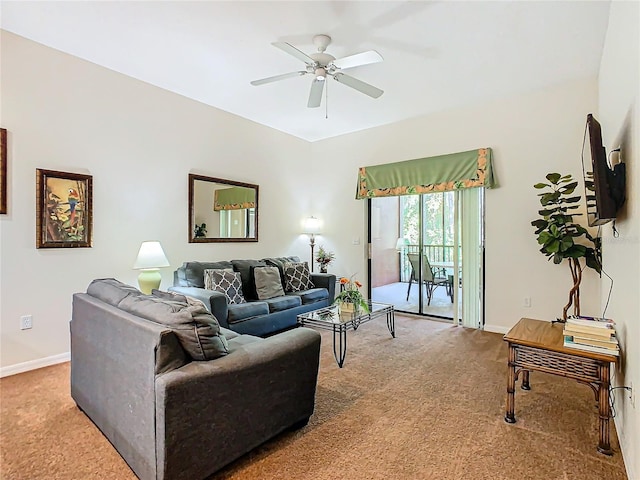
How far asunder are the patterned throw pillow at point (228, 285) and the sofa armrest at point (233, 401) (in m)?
2.03

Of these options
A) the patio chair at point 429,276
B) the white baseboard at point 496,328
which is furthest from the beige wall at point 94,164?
the white baseboard at point 496,328

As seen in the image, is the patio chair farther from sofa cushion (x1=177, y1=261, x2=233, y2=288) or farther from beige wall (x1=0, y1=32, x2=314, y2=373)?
sofa cushion (x1=177, y1=261, x2=233, y2=288)

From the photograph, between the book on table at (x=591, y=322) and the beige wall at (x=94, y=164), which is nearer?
the book on table at (x=591, y=322)

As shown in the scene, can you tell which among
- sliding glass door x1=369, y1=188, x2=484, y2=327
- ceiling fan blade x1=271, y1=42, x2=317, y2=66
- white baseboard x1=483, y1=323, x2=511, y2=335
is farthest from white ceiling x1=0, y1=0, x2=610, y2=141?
white baseboard x1=483, y1=323, x2=511, y2=335

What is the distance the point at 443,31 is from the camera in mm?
2889

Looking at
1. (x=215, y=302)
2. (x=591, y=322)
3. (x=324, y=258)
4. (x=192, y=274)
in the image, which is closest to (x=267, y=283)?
(x=192, y=274)

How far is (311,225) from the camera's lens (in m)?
6.02

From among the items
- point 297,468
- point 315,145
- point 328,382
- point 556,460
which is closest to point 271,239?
point 315,145

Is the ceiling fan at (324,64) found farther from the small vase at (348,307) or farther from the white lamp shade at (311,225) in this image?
the white lamp shade at (311,225)

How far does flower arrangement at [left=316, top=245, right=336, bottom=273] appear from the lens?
19.5 feet

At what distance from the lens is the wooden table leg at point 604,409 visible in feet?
6.28

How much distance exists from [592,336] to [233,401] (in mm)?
2033

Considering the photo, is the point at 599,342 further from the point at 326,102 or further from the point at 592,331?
the point at 326,102

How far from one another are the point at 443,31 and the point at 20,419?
167 inches
